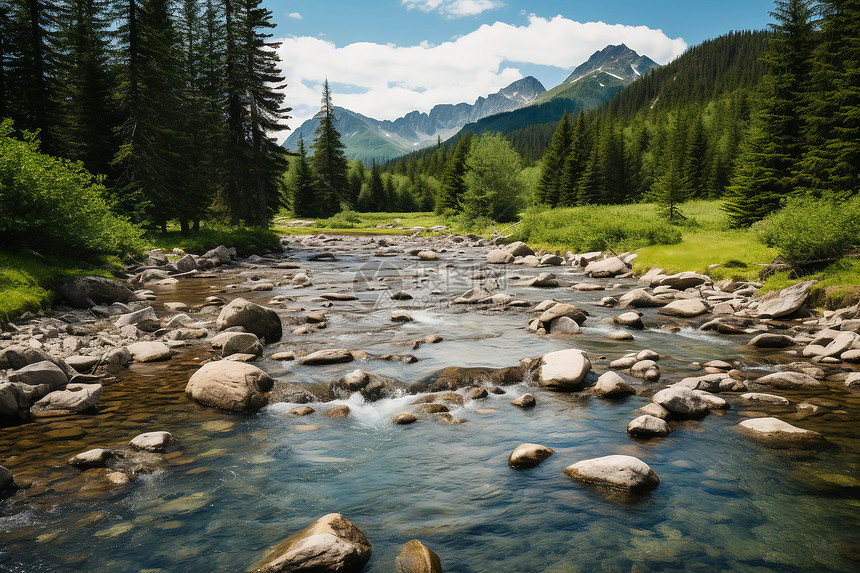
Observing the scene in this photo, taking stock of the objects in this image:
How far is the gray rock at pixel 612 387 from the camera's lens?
864 cm

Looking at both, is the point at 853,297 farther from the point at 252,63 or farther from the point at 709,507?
the point at 252,63

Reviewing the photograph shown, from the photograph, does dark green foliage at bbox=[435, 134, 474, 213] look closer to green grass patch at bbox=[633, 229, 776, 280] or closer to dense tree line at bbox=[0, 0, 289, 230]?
dense tree line at bbox=[0, 0, 289, 230]

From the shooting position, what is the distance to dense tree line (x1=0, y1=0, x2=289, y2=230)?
2761 centimetres

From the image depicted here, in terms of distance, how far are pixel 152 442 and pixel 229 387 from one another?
1.81 metres

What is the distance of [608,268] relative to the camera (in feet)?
80.7

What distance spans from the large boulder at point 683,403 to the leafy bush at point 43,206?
18.5m

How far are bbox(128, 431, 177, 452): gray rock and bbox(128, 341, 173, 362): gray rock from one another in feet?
14.2

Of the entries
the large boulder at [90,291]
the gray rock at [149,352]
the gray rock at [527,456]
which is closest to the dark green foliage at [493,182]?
the large boulder at [90,291]

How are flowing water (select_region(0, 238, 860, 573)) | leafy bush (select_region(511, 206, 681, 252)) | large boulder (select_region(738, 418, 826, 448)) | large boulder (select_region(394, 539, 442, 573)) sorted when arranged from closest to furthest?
large boulder (select_region(394, 539, 442, 573)), flowing water (select_region(0, 238, 860, 573)), large boulder (select_region(738, 418, 826, 448)), leafy bush (select_region(511, 206, 681, 252))

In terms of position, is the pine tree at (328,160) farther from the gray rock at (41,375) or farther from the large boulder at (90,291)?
the gray rock at (41,375)

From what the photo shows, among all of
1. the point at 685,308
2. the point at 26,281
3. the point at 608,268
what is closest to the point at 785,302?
the point at 685,308

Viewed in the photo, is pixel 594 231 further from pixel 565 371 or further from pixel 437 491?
pixel 437 491

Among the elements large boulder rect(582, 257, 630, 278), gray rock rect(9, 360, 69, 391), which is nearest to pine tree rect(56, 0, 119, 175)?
gray rock rect(9, 360, 69, 391)

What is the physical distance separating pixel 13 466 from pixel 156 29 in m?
33.4
